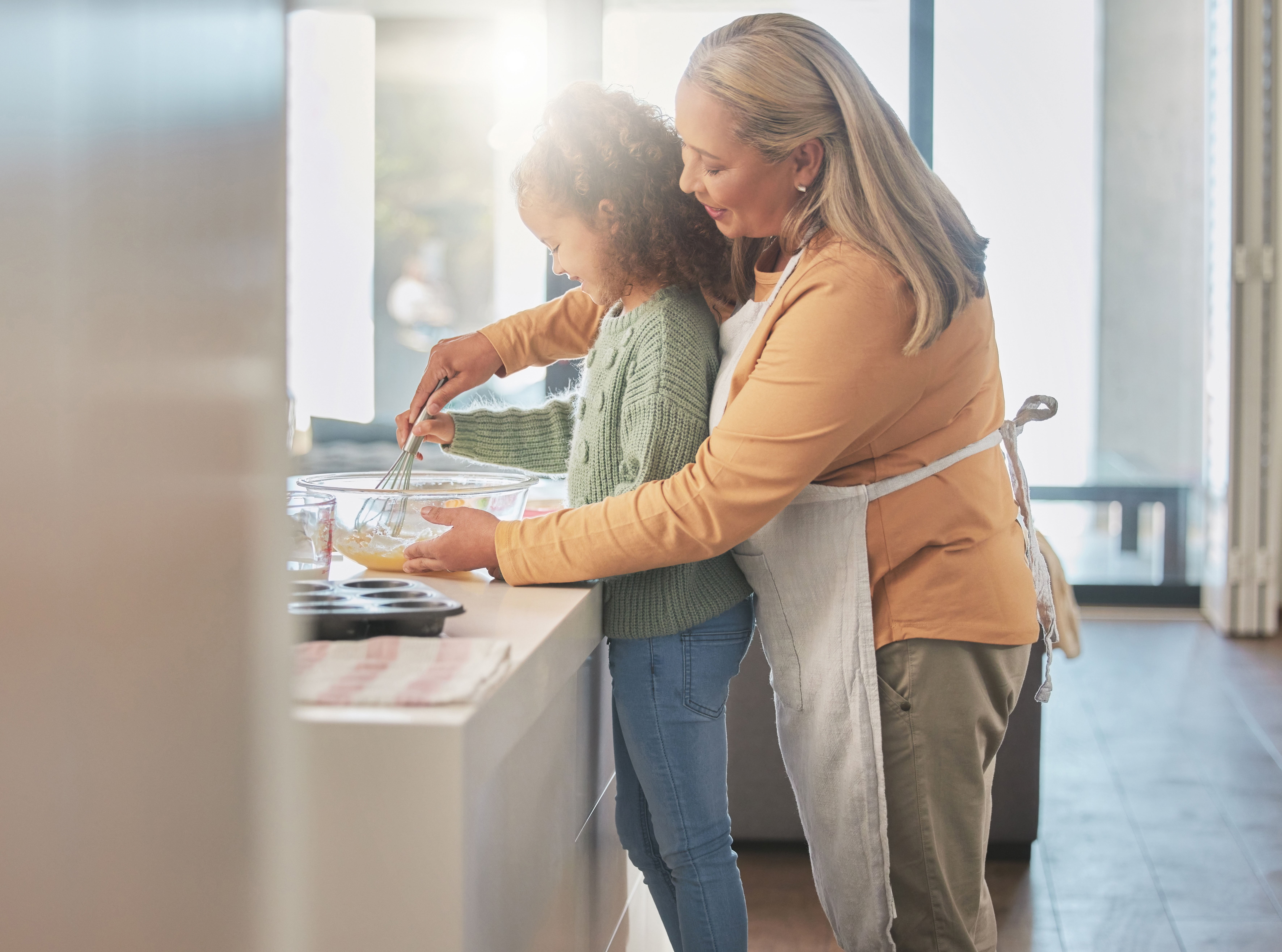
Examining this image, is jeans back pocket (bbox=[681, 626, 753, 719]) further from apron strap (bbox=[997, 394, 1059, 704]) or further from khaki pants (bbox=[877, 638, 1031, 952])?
apron strap (bbox=[997, 394, 1059, 704])

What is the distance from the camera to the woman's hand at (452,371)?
1270mm

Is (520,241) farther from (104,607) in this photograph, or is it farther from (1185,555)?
(104,607)

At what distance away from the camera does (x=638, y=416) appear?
1.02m

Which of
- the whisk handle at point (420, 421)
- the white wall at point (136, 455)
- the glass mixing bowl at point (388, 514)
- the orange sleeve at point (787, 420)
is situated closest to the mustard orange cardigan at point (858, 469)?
the orange sleeve at point (787, 420)

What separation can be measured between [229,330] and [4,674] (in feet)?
0.31

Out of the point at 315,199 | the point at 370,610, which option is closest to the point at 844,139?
the point at 370,610

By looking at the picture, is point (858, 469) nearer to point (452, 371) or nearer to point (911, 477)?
point (911, 477)

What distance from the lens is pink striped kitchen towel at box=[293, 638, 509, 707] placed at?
0.65 meters

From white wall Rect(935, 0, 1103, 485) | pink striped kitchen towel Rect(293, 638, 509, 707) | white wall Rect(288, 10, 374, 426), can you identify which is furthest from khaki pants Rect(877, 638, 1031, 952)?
white wall Rect(935, 0, 1103, 485)

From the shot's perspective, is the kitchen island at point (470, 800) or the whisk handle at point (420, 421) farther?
the whisk handle at point (420, 421)

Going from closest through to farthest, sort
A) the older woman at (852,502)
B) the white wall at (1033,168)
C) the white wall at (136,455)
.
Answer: the white wall at (136,455) < the older woman at (852,502) < the white wall at (1033,168)

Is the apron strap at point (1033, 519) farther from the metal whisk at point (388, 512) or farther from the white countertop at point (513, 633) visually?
the metal whisk at point (388, 512)

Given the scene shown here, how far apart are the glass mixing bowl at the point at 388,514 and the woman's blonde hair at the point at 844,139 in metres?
0.43

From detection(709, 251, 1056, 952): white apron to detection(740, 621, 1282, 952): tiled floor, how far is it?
Result: 79 cm
